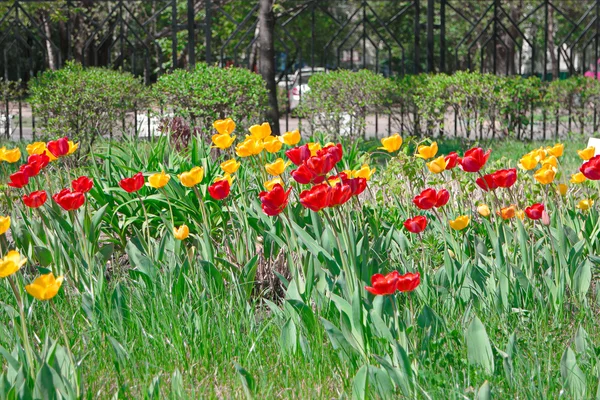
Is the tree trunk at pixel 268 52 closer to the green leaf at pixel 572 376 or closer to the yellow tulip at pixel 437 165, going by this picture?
the yellow tulip at pixel 437 165

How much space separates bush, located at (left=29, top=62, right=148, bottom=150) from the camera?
7.97 metres

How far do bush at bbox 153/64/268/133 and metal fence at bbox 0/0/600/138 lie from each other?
1.73 metres

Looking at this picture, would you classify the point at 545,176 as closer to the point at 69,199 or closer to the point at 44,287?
the point at 69,199

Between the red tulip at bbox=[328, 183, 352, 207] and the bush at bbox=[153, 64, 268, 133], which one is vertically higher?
the bush at bbox=[153, 64, 268, 133]

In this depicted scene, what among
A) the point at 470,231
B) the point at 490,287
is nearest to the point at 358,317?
the point at 490,287

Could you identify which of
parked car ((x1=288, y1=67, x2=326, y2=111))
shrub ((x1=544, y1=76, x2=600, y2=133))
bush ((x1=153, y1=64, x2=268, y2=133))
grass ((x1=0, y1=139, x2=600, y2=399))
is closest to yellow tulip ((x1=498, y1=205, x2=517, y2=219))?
grass ((x1=0, y1=139, x2=600, y2=399))

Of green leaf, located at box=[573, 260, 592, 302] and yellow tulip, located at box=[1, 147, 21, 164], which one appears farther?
yellow tulip, located at box=[1, 147, 21, 164]

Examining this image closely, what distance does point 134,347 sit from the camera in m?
2.92

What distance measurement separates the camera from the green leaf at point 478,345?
2588mm

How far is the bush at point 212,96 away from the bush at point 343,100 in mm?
1026

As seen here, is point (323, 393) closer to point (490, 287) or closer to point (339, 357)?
point (339, 357)

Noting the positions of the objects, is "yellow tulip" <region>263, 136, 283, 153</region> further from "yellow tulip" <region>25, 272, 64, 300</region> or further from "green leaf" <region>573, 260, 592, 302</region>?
"yellow tulip" <region>25, 272, 64, 300</region>

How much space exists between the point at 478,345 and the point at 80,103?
6.16 meters

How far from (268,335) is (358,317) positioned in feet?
1.40
